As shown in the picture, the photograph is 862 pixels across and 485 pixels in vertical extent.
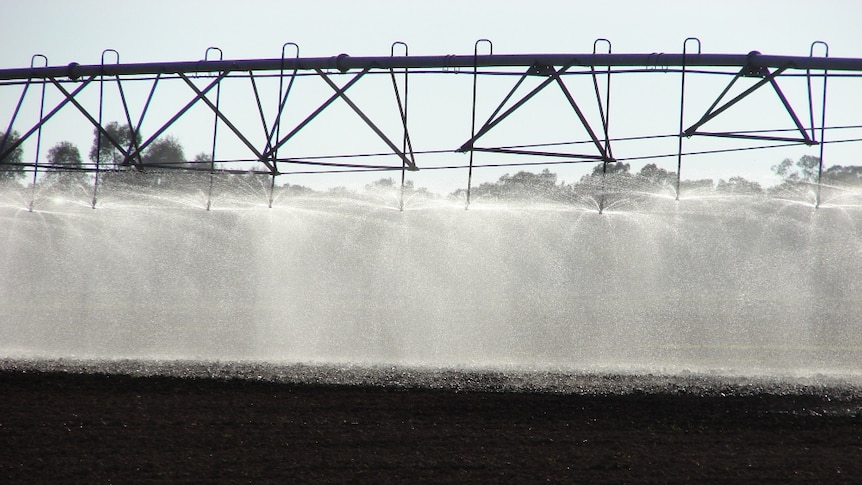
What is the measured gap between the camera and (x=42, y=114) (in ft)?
38.8

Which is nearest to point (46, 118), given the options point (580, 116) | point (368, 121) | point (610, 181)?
point (368, 121)

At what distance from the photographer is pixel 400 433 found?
8.96m

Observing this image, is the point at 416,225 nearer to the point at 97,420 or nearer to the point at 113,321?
the point at 113,321

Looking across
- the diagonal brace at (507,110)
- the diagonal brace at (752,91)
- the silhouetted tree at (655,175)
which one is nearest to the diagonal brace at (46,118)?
the diagonal brace at (507,110)

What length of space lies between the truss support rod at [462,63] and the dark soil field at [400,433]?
14.2 ft

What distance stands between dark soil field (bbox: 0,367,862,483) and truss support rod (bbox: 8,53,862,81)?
4.32 metres

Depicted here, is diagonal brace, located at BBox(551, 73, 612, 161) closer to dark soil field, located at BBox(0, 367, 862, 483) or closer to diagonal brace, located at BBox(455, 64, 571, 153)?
diagonal brace, located at BBox(455, 64, 571, 153)

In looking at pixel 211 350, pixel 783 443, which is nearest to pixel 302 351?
pixel 211 350

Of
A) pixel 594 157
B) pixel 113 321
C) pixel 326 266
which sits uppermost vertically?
pixel 594 157

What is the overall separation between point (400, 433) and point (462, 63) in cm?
467

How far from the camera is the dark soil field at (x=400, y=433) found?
311 inches

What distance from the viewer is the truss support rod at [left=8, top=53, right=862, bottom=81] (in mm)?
9438

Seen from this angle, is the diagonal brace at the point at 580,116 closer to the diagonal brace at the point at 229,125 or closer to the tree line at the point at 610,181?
the diagonal brace at the point at 229,125

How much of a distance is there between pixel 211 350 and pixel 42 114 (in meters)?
6.19
